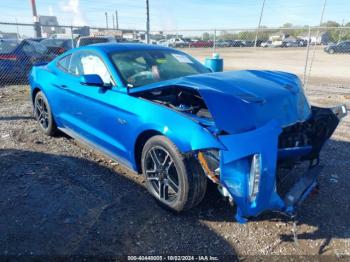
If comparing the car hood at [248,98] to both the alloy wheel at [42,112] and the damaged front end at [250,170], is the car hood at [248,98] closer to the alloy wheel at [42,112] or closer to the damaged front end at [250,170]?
the damaged front end at [250,170]

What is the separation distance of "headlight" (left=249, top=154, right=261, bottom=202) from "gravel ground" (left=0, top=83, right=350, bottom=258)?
59cm

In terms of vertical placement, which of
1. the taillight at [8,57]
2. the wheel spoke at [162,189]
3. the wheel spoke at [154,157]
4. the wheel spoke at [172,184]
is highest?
the taillight at [8,57]

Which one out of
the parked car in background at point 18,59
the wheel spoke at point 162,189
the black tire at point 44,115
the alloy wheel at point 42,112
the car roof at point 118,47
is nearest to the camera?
the wheel spoke at point 162,189

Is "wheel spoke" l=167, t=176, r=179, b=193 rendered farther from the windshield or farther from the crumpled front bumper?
the windshield

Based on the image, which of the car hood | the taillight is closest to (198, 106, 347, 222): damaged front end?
the car hood

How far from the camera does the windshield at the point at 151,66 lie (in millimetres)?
3854

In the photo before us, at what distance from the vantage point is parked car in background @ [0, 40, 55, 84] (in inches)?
401

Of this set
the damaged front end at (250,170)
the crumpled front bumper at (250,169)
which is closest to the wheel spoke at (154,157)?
the damaged front end at (250,170)

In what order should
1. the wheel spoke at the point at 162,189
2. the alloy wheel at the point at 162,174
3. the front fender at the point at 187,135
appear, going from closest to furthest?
1. the front fender at the point at 187,135
2. the alloy wheel at the point at 162,174
3. the wheel spoke at the point at 162,189

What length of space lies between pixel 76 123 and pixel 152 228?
207cm

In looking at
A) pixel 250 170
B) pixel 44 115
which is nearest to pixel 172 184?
pixel 250 170

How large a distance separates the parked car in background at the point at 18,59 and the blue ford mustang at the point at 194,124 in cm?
675

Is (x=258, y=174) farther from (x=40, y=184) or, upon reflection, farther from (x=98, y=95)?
(x=40, y=184)

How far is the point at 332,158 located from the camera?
469 cm
